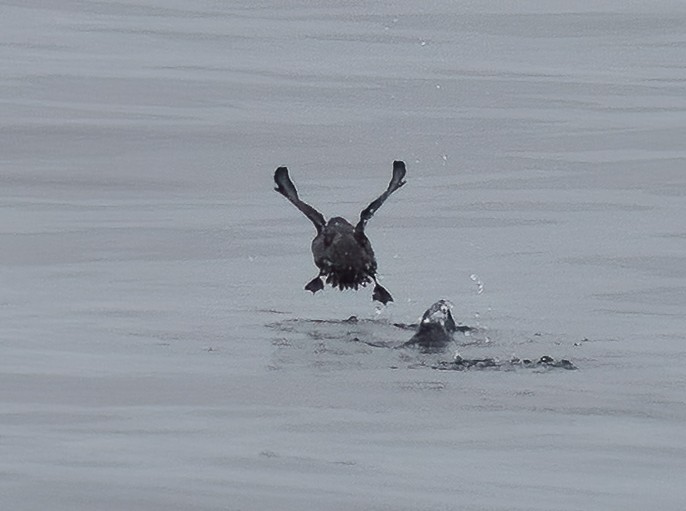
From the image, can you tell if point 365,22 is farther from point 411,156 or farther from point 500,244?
point 500,244

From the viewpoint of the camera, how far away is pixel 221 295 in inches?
463

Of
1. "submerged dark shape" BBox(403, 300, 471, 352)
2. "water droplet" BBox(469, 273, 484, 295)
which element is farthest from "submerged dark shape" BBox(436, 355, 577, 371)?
"water droplet" BBox(469, 273, 484, 295)

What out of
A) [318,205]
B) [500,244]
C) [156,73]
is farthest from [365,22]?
[500,244]

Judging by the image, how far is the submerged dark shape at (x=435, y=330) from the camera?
10461mm

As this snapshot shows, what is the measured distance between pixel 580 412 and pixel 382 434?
0.89 meters

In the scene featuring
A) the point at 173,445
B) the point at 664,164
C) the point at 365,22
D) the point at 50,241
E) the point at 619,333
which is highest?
Result: the point at 365,22

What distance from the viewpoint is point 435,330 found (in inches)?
416

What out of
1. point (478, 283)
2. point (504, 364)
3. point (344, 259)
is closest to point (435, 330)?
point (344, 259)

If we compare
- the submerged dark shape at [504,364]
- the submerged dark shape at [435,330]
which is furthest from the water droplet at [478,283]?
the submerged dark shape at [504,364]

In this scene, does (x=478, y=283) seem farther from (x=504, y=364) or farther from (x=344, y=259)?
(x=504, y=364)

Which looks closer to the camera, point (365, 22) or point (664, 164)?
point (664, 164)

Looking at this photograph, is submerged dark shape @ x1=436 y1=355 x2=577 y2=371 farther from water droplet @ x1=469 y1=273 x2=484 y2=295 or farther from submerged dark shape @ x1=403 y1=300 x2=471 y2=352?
Result: water droplet @ x1=469 y1=273 x2=484 y2=295

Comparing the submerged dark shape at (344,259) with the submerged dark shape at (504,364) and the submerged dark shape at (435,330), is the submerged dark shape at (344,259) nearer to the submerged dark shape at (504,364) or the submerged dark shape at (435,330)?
the submerged dark shape at (435,330)

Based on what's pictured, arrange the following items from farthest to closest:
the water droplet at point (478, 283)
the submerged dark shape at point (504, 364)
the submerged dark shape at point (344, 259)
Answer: the water droplet at point (478, 283)
the submerged dark shape at point (344, 259)
the submerged dark shape at point (504, 364)
